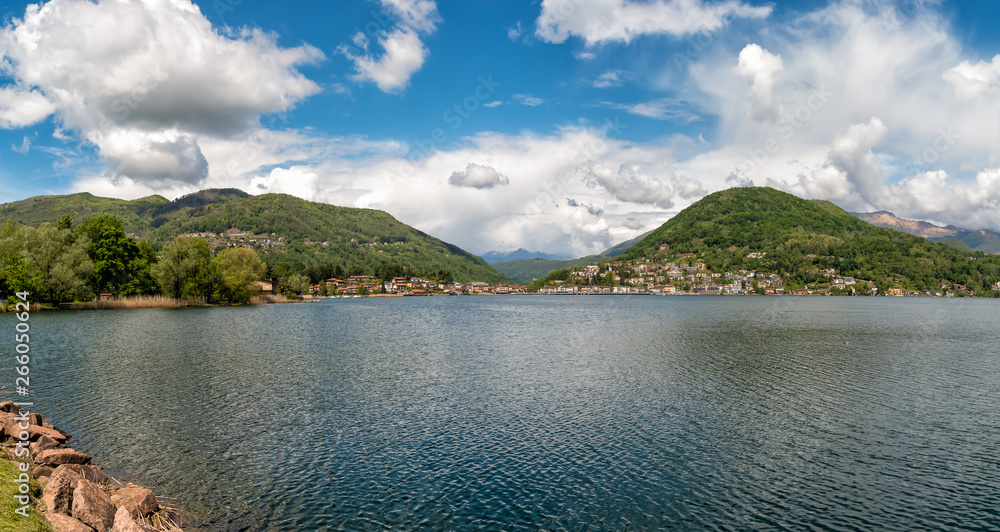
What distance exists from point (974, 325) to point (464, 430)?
105m

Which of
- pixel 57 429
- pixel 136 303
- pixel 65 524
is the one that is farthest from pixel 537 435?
pixel 136 303

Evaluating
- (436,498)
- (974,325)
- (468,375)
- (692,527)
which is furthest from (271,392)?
(974,325)

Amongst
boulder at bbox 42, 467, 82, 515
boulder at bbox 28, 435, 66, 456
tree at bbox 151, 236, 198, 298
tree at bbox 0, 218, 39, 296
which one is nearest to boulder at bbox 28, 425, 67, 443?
boulder at bbox 28, 435, 66, 456

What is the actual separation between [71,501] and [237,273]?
128 metres

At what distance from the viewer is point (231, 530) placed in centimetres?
1391

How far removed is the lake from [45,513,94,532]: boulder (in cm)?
336

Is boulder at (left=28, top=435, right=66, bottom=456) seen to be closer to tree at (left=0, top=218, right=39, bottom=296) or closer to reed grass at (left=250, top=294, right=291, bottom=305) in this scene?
tree at (left=0, top=218, right=39, bottom=296)

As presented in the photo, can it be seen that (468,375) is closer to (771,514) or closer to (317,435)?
(317,435)

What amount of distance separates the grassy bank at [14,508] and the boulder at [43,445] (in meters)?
2.45

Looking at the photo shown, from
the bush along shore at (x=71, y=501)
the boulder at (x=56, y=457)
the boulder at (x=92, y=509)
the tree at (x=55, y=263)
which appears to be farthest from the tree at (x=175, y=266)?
the boulder at (x=92, y=509)

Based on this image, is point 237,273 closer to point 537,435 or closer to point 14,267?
point 14,267

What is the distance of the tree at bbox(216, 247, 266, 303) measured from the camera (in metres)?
126

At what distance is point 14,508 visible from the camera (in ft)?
40.9

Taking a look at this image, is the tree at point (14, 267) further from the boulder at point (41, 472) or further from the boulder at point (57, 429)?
the boulder at point (41, 472)
